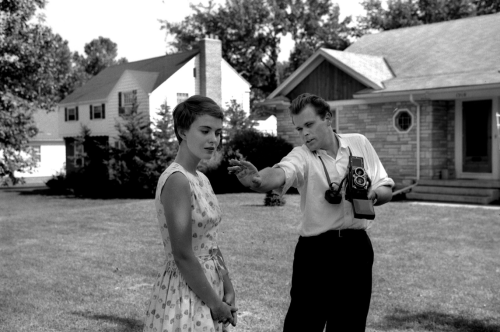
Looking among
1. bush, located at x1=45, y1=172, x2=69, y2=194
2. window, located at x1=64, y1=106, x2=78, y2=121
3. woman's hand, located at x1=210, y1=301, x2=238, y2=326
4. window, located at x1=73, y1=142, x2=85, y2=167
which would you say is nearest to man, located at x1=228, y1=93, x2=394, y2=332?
woman's hand, located at x1=210, y1=301, x2=238, y2=326

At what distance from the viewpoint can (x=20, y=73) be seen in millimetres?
17031

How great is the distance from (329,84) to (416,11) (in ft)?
75.9

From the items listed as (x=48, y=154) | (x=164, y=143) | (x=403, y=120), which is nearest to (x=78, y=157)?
(x=164, y=143)

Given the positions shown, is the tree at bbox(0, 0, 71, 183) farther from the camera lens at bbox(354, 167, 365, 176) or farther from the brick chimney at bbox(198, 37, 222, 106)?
the brick chimney at bbox(198, 37, 222, 106)

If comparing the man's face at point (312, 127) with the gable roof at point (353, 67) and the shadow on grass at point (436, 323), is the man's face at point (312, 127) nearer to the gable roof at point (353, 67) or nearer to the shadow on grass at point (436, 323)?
the shadow on grass at point (436, 323)

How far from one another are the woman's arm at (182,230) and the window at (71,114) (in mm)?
37450

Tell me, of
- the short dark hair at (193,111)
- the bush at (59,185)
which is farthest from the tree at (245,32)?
the short dark hair at (193,111)

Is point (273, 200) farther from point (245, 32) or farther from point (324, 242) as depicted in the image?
point (245, 32)

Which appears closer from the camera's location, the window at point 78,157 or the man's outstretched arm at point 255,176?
the man's outstretched arm at point 255,176

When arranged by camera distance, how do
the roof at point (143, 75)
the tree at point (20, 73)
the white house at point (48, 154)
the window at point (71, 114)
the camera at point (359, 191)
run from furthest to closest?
the white house at point (48, 154), the window at point (71, 114), the roof at point (143, 75), the tree at point (20, 73), the camera at point (359, 191)

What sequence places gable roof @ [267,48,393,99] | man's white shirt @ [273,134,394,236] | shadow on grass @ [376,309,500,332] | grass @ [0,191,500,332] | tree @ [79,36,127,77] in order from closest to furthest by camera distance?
man's white shirt @ [273,134,394,236]
shadow on grass @ [376,309,500,332]
grass @ [0,191,500,332]
gable roof @ [267,48,393,99]
tree @ [79,36,127,77]

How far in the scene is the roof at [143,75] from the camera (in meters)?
32.1

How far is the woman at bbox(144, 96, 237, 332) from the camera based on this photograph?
2.70m

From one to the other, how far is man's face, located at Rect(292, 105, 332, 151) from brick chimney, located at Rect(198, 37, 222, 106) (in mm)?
28496
